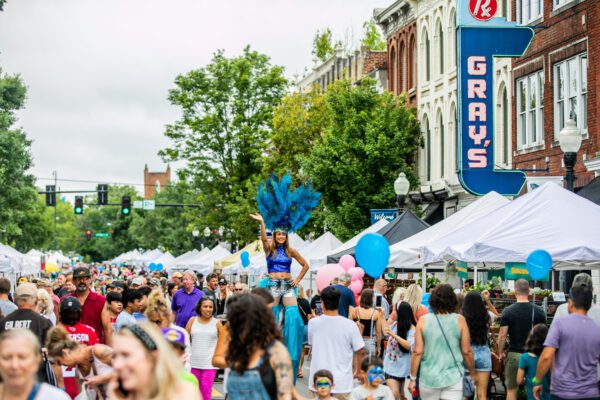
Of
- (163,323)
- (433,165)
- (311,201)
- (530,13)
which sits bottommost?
(163,323)

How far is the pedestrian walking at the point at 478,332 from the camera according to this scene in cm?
1273

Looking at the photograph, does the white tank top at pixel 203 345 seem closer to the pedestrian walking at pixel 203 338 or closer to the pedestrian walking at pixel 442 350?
the pedestrian walking at pixel 203 338

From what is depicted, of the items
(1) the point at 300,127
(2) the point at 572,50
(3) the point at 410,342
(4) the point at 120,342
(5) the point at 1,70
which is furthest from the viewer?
(5) the point at 1,70

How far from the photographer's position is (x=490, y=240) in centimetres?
1619

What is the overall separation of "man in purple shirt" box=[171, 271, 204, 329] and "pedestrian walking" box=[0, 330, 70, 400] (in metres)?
10.3

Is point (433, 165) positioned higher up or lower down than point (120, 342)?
higher up

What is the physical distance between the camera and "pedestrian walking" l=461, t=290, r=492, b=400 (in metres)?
12.7

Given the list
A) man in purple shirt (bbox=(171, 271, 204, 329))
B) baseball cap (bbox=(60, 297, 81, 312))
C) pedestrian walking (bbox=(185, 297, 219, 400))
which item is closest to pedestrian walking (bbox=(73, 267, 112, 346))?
pedestrian walking (bbox=(185, 297, 219, 400))

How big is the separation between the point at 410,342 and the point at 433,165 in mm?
27742

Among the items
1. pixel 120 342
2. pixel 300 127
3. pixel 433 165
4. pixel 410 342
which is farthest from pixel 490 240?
pixel 300 127

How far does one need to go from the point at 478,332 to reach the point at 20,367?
731cm

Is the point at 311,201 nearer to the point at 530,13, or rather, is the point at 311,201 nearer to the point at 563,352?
the point at 563,352

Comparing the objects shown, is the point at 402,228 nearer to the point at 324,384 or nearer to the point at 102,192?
the point at 324,384

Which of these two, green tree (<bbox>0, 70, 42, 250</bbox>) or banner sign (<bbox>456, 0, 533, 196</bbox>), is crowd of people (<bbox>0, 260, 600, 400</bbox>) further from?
green tree (<bbox>0, 70, 42, 250</bbox>)
